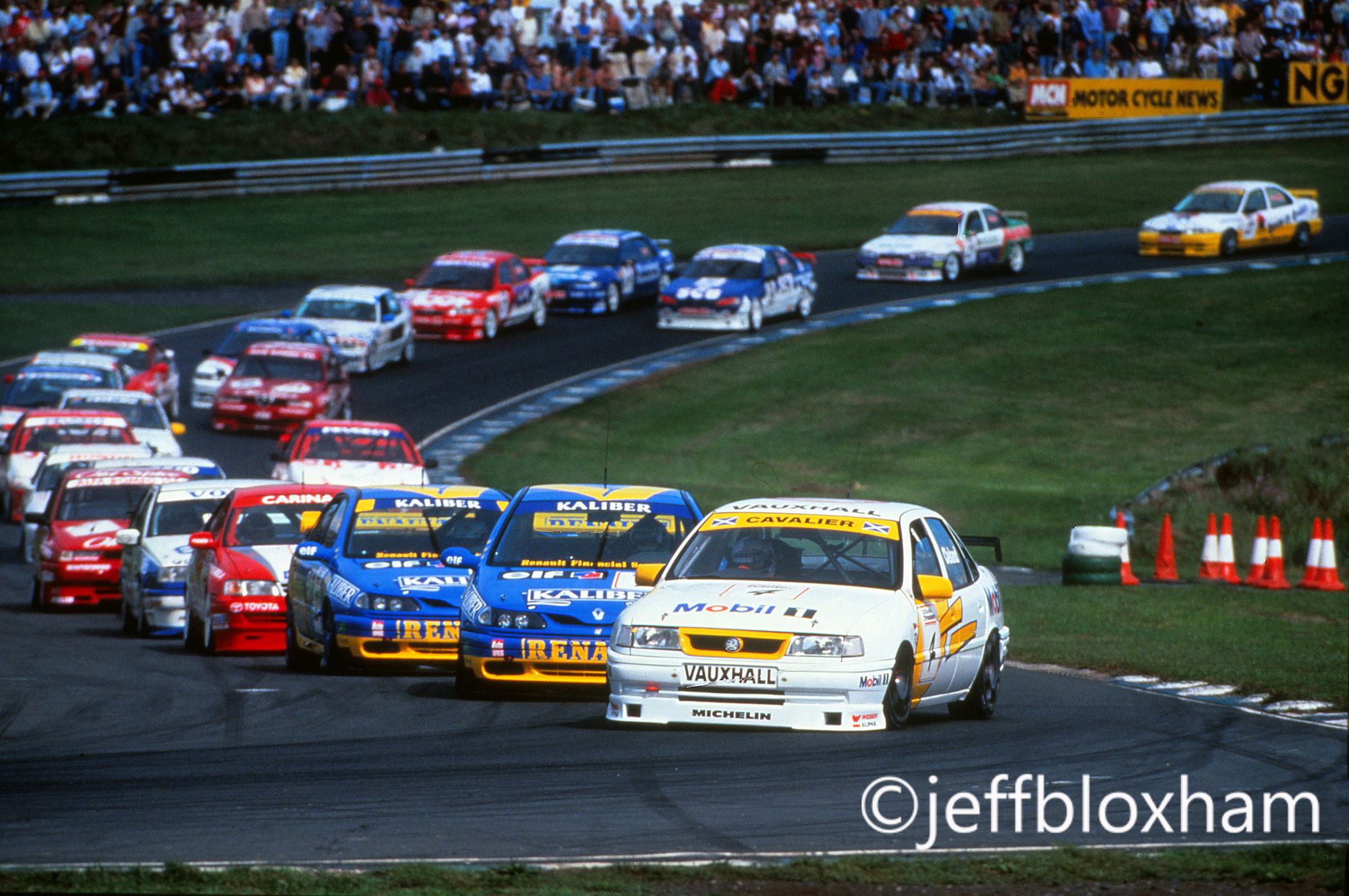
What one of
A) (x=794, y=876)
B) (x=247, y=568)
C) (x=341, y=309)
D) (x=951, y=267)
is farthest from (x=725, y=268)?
(x=794, y=876)

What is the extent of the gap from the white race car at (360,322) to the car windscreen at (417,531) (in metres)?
18.6

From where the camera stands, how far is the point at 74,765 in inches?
369

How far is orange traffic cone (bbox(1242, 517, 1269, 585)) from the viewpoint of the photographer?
2039 cm

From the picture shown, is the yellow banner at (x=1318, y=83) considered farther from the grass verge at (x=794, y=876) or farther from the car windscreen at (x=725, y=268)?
the grass verge at (x=794, y=876)

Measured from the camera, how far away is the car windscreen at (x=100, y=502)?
19.6 meters

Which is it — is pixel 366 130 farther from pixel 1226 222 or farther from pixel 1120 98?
pixel 1120 98

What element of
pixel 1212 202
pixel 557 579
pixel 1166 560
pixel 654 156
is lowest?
pixel 1166 560

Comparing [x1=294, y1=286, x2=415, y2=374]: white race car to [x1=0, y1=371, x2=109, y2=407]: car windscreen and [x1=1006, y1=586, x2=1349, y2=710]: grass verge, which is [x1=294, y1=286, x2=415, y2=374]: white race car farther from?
[x1=1006, y1=586, x2=1349, y2=710]: grass verge

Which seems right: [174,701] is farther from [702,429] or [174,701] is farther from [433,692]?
[702,429]

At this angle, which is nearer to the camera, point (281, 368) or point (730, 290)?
point (281, 368)

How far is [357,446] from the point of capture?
24062mm

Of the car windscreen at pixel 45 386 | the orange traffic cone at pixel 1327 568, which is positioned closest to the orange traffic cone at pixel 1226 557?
the orange traffic cone at pixel 1327 568

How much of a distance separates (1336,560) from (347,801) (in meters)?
18.2

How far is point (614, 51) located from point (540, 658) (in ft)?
116
